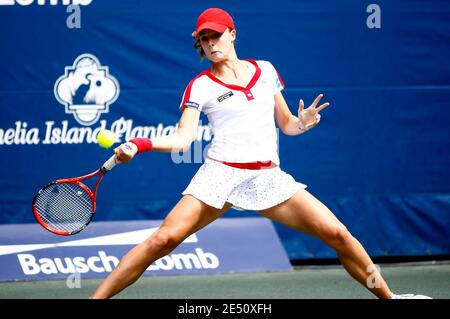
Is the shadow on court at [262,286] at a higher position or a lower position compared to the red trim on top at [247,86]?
lower

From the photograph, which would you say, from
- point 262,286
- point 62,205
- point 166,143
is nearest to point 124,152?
point 166,143

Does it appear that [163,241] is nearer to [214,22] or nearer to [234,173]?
[234,173]

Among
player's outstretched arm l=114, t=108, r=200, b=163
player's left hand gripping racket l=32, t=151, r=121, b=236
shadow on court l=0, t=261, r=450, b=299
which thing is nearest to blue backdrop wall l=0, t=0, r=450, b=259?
shadow on court l=0, t=261, r=450, b=299

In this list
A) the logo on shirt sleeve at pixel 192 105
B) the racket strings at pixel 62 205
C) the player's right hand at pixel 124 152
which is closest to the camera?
the player's right hand at pixel 124 152

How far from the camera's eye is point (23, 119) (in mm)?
7586

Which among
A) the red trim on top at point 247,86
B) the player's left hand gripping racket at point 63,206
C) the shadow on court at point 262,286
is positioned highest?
the red trim on top at point 247,86

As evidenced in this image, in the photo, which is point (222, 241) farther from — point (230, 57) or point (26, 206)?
point (230, 57)

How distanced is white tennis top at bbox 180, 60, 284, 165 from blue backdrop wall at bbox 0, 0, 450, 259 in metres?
2.47

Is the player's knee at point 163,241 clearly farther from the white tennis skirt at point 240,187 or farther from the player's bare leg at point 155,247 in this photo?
the white tennis skirt at point 240,187

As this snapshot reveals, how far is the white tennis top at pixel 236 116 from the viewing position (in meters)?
5.23

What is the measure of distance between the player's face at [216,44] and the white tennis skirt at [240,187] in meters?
0.55

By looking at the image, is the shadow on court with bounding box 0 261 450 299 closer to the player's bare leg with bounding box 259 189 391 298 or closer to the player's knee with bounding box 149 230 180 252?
the player's bare leg with bounding box 259 189 391 298

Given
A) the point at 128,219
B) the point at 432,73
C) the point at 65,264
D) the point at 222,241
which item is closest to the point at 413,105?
the point at 432,73

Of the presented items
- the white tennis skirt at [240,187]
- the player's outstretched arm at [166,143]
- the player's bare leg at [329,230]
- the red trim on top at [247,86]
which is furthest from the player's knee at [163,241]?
the red trim on top at [247,86]
